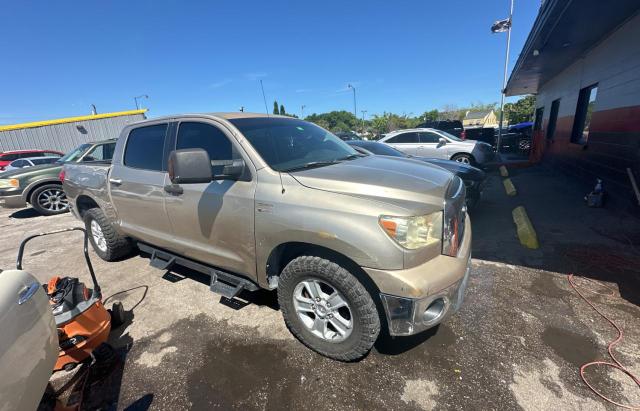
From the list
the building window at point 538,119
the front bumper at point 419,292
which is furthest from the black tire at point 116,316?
the building window at point 538,119

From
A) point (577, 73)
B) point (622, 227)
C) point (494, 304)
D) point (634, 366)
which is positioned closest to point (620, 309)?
point (634, 366)

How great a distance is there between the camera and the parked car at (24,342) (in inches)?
50.7

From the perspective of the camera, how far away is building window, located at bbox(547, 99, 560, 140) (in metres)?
11.1

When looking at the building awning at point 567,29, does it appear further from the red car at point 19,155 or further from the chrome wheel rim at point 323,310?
the red car at point 19,155

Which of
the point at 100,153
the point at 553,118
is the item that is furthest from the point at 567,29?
the point at 100,153

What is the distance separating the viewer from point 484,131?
18766mm

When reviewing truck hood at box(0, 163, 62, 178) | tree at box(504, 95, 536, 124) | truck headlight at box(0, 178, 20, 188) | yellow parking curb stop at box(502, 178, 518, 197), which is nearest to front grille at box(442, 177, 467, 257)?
yellow parking curb stop at box(502, 178, 518, 197)

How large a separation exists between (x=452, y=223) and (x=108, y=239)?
4.12 meters

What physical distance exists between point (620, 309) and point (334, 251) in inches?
112

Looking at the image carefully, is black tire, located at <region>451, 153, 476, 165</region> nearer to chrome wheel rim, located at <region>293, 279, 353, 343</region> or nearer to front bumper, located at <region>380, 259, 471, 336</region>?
front bumper, located at <region>380, 259, 471, 336</region>

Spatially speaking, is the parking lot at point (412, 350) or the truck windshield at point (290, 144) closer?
the parking lot at point (412, 350)

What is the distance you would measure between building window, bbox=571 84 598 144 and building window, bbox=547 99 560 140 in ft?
7.90

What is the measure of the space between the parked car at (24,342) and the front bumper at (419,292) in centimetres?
175

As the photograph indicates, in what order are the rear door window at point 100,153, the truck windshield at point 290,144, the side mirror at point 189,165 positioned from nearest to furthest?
the side mirror at point 189,165 < the truck windshield at point 290,144 < the rear door window at point 100,153
